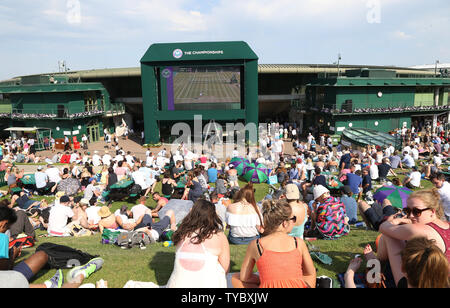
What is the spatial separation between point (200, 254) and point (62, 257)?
118 inches

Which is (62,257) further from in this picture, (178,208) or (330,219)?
(330,219)

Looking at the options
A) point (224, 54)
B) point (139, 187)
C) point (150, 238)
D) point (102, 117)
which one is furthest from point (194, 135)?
point (150, 238)

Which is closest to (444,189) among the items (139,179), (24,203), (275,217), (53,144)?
(275,217)

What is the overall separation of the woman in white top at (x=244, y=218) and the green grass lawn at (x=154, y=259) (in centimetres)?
26

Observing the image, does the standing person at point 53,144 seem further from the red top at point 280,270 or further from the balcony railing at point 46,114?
the red top at point 280,270

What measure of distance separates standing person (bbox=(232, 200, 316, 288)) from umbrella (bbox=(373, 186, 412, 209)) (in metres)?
5.57

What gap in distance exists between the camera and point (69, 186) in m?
12.7

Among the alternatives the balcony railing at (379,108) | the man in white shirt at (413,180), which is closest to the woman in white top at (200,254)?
the man in white shirt at (413,180)

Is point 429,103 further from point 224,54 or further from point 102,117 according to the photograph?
point 102,117

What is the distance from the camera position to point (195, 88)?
2975cm

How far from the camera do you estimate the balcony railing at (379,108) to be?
31.2 meters
